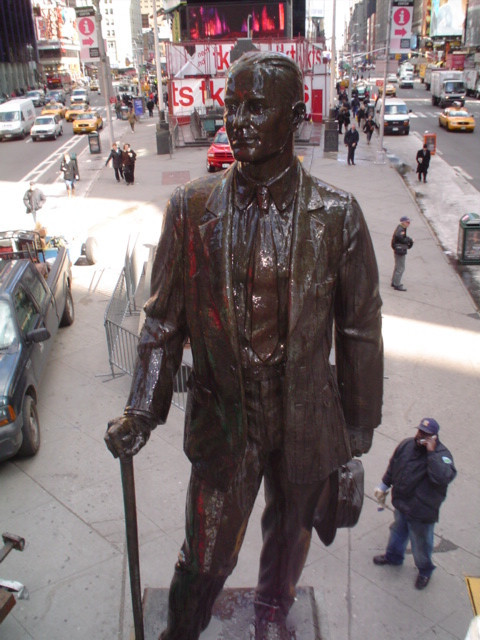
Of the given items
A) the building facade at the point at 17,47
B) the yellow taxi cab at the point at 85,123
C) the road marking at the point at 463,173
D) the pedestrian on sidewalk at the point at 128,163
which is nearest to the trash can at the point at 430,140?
the road marking at the point at 463,173

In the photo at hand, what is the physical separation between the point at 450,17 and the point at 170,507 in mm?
102032

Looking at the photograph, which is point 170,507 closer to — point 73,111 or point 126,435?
point 126,435

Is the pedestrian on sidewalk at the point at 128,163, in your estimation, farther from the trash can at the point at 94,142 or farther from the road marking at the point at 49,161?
the trash can at the point at 94,142

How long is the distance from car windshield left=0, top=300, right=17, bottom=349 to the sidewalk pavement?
3.83ft

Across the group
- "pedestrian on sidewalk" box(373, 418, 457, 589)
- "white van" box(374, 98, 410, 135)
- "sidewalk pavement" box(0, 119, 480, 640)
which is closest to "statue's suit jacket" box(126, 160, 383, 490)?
"sidewalk pavement" box(0, 119, 480, 640)

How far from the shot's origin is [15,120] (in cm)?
3616

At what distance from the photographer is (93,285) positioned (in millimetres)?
12938

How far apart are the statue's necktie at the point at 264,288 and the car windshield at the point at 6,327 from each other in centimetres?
545

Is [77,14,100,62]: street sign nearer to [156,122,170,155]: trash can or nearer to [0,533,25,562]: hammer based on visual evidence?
[156,122,170,155]: trash can

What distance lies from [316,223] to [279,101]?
49 cm

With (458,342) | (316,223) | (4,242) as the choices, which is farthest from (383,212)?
(316,223)

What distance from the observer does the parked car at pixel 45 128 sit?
3459cm

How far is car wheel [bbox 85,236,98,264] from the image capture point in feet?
45.1

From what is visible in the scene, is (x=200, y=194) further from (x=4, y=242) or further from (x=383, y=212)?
(x=383, y=212)
